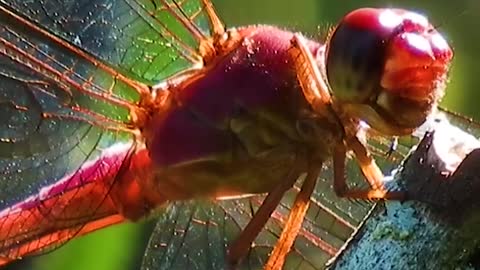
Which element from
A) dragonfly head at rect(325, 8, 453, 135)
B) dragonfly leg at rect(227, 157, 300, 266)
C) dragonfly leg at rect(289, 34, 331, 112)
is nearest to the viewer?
dragonfly head at rect(325, 8, 453, 135)

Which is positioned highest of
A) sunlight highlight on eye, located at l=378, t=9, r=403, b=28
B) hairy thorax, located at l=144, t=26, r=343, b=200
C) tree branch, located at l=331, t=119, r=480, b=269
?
sunlight highlight on eye, located at l=378, t=9, r=403, b=28

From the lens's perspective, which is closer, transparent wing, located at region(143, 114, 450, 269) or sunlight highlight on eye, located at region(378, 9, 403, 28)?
sunlight highlight on eye, located at region(378, 9, 403, 28)

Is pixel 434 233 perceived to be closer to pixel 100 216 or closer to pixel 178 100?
pixel 178 100

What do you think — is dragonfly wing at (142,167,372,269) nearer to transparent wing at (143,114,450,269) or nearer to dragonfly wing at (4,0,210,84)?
transparent wing at (143,114,450,269)

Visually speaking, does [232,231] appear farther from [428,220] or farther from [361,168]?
[428,220]

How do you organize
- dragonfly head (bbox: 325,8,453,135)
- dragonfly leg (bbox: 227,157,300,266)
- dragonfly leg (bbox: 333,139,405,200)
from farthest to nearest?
1. dragonfly leg (bbox: 227,157,300,266)
2. dragonfly leg (bbox: 333,139,405,200)
3. dragonfly head (bbox: 325,8,453,135)

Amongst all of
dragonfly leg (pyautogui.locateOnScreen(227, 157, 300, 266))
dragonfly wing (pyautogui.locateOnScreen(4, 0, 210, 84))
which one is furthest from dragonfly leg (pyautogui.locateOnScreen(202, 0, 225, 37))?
dragonfly leg (pyautogui.locateOnScreen(227, 157, 300, 266))
